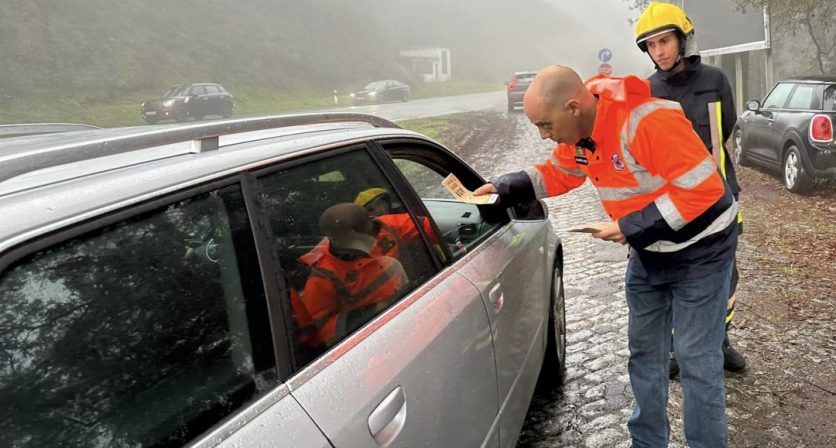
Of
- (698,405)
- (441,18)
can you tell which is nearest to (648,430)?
(698,405)

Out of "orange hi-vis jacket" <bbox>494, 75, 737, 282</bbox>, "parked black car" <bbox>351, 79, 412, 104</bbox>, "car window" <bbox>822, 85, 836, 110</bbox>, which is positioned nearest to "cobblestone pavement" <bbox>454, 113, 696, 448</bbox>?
"orange hi-vis jacket" <bbox>494, 75, 737, 282</bbox>

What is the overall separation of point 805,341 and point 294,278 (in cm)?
381

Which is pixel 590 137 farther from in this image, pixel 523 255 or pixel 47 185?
pixel 47 185

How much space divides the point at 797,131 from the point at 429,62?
5797 centimetres

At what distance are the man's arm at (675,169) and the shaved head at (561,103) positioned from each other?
0.20 m

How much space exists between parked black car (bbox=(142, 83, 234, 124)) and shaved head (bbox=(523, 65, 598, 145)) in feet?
73.6

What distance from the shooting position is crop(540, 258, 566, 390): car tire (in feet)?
11.3

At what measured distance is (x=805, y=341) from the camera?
397 centimetres

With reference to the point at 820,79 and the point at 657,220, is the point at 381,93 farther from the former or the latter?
the point at 657,220

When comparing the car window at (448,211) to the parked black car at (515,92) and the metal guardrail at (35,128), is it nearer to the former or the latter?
the metal guardrail at (35,128)

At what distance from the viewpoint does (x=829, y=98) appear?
782 centimetres

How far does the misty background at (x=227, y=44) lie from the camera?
2817 centimetres

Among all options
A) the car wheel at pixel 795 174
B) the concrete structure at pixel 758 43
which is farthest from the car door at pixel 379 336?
the concrete structure at pixel 758 43

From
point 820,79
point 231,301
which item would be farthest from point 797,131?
point 231,301
